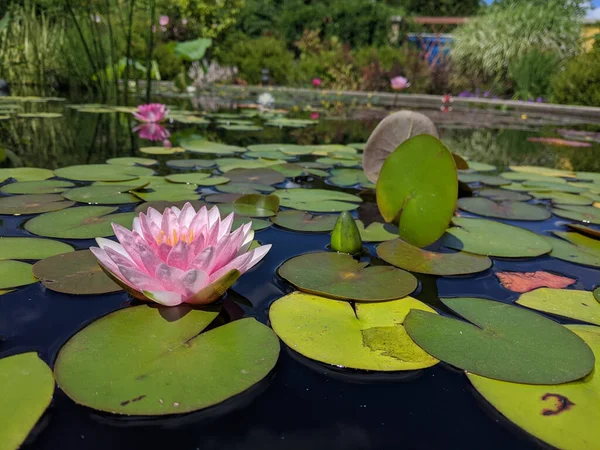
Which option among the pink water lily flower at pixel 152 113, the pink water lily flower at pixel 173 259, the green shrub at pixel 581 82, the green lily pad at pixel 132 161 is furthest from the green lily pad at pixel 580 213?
the green shrub at pixel 581 82

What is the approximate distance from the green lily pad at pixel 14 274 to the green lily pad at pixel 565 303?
1019mm

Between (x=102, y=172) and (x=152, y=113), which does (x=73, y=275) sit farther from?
(x=152, y=113)

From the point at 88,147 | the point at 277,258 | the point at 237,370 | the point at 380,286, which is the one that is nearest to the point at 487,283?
the point at 380,286

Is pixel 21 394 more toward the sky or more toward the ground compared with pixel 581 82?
more toward the ground

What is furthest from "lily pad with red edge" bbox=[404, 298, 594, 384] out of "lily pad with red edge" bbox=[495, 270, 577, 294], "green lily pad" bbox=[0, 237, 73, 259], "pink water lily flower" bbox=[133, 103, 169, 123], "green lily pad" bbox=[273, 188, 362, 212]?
"pink water lily flower" bbox=[133, 103, 169, 123]

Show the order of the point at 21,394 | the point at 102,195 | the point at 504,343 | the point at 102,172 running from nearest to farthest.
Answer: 1. the point at 21,394
2. the point at 504,343
3. the point at 102,195
4. the point at 102,172

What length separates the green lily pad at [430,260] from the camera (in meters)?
1.04

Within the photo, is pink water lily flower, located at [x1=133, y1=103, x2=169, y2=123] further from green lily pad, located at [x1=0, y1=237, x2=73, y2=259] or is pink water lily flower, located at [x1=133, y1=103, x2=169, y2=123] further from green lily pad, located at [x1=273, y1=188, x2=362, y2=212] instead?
green lily pad, located at [x1=0, y1=237, x2=73, y2=259]

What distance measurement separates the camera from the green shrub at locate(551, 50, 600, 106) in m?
5.96

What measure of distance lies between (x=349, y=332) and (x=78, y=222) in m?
0.86

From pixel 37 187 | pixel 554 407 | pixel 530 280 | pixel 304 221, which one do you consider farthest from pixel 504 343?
pixel 37 187

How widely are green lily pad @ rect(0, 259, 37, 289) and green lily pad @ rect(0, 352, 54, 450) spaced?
26 cm

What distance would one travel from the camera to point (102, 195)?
1.45m

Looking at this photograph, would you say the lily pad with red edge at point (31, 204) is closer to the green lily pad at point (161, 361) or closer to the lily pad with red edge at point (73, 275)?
the lily pad with red edge at point (73, 275)
